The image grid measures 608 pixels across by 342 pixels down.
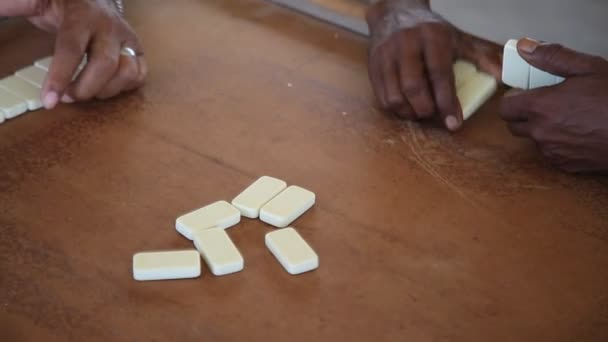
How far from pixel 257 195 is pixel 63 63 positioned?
52cm

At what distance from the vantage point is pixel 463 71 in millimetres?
1603

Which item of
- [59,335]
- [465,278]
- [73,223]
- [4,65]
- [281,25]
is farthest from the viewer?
[281,25]

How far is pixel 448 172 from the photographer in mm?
1391

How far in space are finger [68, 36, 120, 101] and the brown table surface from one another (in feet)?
0.14

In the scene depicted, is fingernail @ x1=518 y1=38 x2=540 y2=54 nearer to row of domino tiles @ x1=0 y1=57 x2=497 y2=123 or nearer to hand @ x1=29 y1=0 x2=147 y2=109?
row of domino tiles @ x1=0 y1=57 x2=497 y2=123

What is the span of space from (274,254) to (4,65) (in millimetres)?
882

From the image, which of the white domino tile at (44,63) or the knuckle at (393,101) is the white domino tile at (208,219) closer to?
the knuckle at (393,101)

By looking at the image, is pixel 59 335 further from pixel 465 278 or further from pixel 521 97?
pixel 521 97

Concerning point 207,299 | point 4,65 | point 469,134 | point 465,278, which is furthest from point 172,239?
point 4,65

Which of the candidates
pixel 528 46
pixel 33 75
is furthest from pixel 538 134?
pixel 33 75

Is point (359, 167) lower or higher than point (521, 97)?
lower

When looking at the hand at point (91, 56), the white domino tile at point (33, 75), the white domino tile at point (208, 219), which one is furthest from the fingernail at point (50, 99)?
the white domino tile at point (208, 219)

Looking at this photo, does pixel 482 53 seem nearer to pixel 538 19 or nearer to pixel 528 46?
pixel 528 46

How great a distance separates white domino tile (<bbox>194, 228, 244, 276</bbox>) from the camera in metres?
1.15
